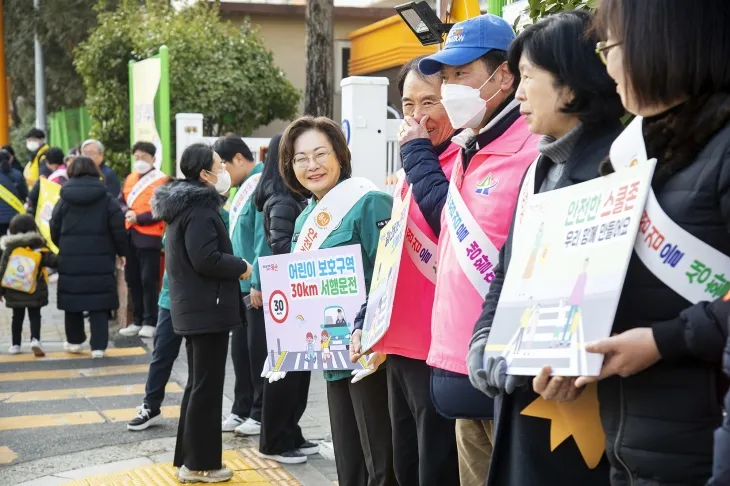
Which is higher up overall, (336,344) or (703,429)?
(703,429)

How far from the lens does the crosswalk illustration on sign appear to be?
2287 millimetres

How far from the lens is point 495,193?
10.6 ft

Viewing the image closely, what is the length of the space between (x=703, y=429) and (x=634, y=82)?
758 millimetres

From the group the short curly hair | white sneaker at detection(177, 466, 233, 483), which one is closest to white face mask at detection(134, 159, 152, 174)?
white sneaker at detection(177, 466, 233, 483)

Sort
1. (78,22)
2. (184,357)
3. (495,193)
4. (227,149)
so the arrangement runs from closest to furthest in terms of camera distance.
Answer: (495,193)
(227,149)
(184,357)
(78,22)

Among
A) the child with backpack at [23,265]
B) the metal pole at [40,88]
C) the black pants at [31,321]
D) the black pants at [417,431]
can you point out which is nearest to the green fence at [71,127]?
the metal pole at [40,88]

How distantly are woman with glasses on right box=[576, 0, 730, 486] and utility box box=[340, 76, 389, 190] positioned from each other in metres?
6.21

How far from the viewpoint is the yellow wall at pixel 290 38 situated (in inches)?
906

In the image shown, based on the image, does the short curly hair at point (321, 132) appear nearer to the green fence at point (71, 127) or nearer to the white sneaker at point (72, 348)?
the white sneaker at point (72, 348)

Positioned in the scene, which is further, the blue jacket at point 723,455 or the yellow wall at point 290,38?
the yellow wall at point 290,38

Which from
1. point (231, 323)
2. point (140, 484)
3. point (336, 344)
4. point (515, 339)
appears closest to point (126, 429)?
point (140, 484)

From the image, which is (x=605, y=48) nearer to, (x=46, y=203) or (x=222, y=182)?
(x=222, y=182)

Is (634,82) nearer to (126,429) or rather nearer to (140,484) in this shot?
(140,484)

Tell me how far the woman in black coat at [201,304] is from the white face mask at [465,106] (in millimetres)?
2782
